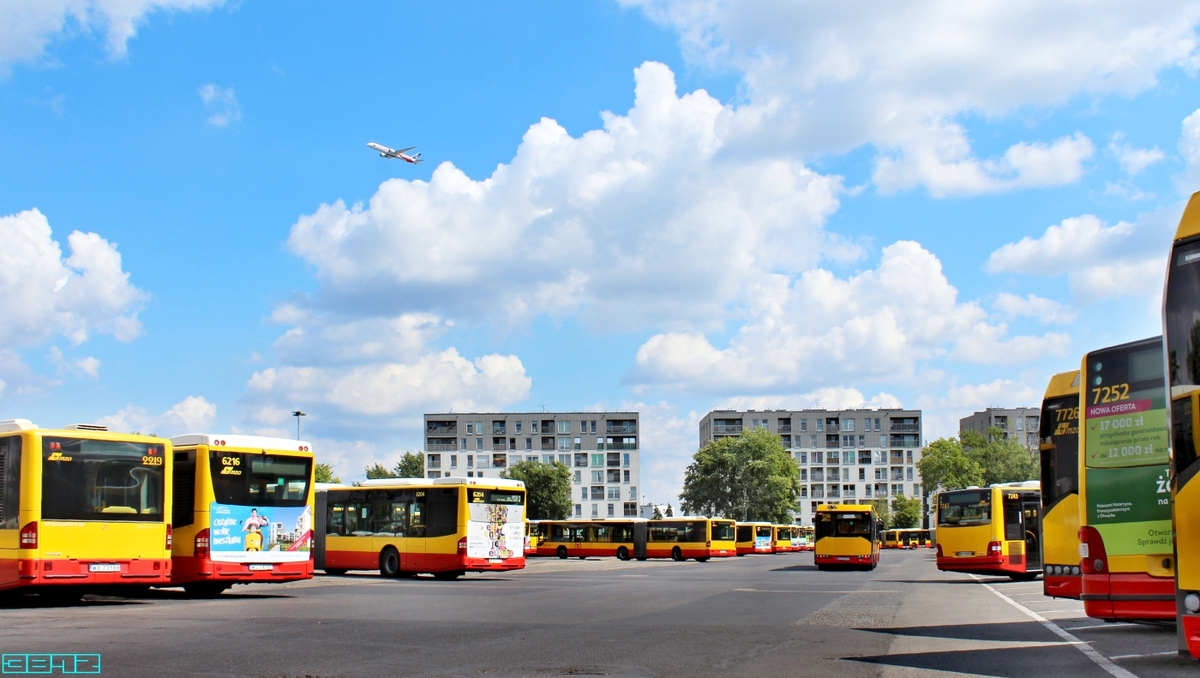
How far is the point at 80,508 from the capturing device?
62.3 ft

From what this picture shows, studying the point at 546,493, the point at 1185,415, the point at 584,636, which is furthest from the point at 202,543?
the point at 546,493

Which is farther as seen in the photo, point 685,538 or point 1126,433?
point 685,538

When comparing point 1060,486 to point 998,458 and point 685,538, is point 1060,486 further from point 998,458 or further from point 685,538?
point 998,458

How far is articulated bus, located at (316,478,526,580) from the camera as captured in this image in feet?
102

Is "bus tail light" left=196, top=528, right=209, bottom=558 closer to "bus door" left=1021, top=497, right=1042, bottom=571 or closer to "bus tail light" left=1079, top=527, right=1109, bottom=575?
"bus tail light" left=1079, top=527, right=1109, bottom=575

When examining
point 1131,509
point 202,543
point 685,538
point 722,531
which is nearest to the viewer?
point 1131,509

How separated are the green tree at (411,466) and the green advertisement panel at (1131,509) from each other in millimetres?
134030

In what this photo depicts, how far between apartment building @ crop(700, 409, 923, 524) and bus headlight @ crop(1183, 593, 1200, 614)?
155m

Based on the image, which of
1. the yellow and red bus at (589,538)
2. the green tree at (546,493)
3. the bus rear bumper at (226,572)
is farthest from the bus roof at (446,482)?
the green tree at (546,493)

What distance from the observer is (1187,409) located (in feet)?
27.0

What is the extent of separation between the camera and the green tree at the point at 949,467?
11638 centimetres

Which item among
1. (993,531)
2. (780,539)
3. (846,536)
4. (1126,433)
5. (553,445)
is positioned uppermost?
(553,445)

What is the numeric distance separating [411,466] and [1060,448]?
134 m

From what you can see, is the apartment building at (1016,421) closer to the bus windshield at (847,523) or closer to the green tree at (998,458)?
the green tree at (998,458)
